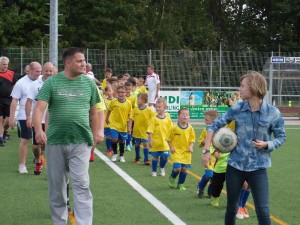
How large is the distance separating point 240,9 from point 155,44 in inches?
459

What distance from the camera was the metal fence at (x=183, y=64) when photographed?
31.5m

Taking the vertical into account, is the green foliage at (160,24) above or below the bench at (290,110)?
above

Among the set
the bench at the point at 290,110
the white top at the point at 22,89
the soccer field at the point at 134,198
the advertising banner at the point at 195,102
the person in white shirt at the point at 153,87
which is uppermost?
the white top at the point at 22,89

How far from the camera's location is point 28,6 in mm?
46000

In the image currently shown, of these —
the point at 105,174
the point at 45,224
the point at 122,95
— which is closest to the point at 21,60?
the point at 122,95

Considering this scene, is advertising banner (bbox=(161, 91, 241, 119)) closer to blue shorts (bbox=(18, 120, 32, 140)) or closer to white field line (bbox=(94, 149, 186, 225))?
white field line (bbox=(94, 149, 186, 225))

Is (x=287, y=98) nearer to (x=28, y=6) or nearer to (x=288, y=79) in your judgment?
(x=288, y=79)

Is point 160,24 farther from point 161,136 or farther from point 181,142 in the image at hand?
point 181,142

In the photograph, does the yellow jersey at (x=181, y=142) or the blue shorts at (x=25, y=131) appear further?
the blue shorts at (x=25, y=131)

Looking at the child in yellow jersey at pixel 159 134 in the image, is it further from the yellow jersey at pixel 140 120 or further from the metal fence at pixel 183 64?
the metal fence at pixel 183 64

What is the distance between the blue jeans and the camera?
7.04 meters

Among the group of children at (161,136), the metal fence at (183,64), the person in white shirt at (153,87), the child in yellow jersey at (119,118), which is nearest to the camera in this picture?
the group of children at (161,136)

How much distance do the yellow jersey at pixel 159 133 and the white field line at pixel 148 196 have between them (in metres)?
0.74

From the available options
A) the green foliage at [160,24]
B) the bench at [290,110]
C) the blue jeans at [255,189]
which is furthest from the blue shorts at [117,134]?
the green foliage at [160,24]
